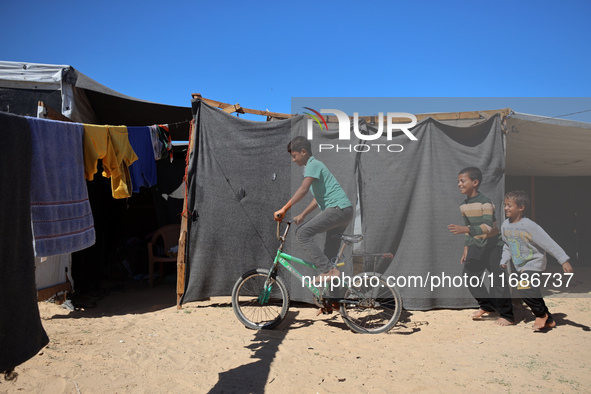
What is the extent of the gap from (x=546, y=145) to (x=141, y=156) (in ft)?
21.4

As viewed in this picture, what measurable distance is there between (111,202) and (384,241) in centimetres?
536

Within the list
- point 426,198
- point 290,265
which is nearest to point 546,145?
point 426,198

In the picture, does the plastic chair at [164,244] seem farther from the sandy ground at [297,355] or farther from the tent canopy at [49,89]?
the tent canopy at [49,89]

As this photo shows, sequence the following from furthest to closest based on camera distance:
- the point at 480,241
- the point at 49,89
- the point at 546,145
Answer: the point at 546,145, the point at 49,89, the point at 480,241

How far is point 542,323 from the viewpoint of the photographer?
13.8 feet

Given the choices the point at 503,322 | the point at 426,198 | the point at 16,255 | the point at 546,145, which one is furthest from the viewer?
the point at 546,145

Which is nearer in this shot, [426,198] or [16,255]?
[16,255]

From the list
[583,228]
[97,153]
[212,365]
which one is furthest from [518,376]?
→ [583,228]

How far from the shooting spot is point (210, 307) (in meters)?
5.07

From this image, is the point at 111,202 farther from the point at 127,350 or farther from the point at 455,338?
the point at 455,338

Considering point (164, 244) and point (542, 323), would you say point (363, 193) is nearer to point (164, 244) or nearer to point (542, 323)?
point (542, 323)

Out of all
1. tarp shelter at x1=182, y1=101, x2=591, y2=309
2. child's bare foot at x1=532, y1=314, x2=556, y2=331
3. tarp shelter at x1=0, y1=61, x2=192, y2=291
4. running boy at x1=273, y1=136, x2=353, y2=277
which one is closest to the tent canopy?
tarp shelter at x1=0, y1=61, x2=192, y2=291

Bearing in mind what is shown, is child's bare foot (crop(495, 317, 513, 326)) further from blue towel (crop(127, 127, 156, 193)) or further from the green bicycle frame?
blue towel (crop(127, 127, 156, 193))

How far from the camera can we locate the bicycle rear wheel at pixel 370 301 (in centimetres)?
415
